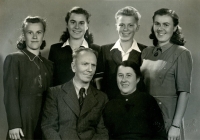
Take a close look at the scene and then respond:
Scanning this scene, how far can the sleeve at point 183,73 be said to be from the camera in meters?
1.49

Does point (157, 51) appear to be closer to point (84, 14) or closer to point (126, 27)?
point (126, 27)

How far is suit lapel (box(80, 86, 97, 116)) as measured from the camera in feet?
4.94

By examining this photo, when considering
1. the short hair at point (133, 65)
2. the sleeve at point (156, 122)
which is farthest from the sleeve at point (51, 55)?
the sleeve at point (156, 122)

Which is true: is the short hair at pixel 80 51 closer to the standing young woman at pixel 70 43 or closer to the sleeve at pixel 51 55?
the standing young woman at pixel 70 43

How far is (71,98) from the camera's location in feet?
4.96

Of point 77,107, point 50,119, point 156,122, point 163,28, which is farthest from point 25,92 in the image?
point 163,28

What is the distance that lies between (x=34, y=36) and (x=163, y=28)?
2.78 ft

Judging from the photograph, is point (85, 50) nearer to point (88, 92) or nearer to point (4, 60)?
point (88, 92)

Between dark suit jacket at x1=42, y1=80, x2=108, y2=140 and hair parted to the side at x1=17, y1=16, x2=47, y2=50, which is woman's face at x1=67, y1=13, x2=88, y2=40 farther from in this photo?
dark suit jacket at x1=42, y1=80, x2=108, y2=140

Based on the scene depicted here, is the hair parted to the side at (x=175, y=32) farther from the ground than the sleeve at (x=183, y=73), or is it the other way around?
the hair parted to the side at (x=175, y=32)

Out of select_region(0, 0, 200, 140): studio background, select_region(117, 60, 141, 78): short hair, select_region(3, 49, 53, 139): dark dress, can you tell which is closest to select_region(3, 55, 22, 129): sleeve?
select_region(3, 49, 53, 139): dark dress

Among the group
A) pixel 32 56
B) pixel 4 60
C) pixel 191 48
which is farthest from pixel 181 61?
pixel 4 60

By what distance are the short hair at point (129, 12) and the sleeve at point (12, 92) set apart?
758mm

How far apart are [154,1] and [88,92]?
0.78 m
